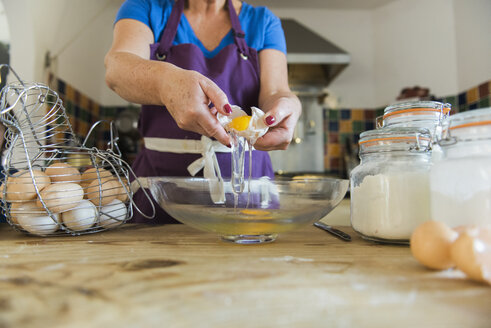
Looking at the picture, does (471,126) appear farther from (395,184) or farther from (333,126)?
(333,126)

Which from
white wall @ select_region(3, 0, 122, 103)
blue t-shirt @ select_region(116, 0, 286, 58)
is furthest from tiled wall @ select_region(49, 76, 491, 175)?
blue t-shirt @ select_region(116, 0, 286, 58)

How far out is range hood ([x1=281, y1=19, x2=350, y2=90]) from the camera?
213 centimetres

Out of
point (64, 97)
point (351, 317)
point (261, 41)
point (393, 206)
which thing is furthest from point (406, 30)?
point (351, 317)

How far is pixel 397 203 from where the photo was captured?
448 mm

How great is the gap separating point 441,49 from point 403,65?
0.26 m

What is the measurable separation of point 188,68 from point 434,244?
27.1 inches

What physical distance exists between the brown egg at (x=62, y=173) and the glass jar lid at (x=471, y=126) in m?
0.49

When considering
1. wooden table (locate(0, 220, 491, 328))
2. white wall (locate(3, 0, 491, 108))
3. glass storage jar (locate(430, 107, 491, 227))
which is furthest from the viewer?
white wall (locate(3, 0, 491, 108))

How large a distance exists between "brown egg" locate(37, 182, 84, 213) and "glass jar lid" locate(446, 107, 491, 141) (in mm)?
481

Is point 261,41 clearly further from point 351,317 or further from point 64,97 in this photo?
point 64,97

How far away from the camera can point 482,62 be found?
1.88 m

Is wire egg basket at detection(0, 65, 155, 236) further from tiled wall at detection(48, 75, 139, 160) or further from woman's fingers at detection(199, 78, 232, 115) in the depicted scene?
tiled wall at detection(48, 75, 139, 160)

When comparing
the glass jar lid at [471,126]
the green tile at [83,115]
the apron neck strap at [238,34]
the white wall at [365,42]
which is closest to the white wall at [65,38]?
the white wall at [365,42]

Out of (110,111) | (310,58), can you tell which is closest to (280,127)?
(310,58)
